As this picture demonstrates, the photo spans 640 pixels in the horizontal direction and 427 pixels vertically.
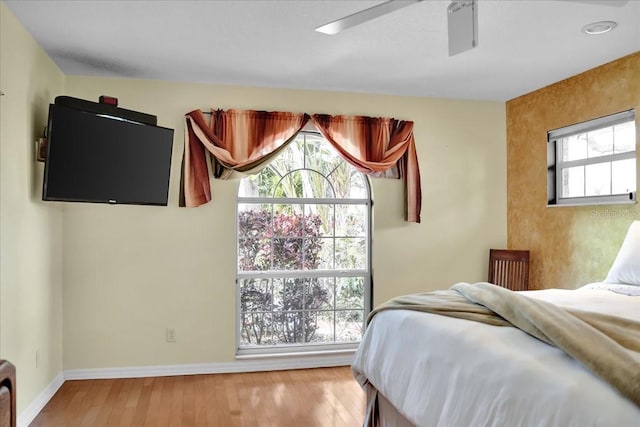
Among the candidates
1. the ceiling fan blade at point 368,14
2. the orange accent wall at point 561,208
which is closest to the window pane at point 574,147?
the orange accent wall at point 561,208

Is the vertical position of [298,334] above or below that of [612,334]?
below

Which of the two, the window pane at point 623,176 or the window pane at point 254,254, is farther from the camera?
the window pane at point 254,254

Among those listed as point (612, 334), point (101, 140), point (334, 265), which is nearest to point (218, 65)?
point (101, 140)

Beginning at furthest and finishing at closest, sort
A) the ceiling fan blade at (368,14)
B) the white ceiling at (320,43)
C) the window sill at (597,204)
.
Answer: the window sill at (597,204) → the white ceiling at (320,43) → the ceiling fan blade at (368,14)

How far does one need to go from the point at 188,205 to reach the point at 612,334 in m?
3.14

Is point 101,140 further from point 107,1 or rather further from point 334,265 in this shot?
point 334,265

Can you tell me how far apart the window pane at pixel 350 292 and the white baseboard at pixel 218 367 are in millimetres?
448

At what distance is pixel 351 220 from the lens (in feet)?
15.0

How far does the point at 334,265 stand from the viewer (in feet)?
14.9

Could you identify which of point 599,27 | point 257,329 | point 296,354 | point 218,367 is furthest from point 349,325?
point 599,27

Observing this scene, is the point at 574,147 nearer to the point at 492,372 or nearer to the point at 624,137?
the point at 624,137

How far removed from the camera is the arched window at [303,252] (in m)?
4.37

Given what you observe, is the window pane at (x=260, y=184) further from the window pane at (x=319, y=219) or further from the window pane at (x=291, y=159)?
the window pane at (x=319, y=219)

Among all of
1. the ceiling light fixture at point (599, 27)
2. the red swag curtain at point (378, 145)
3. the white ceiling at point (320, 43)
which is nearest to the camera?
the white ceiling at point (320, 43)
